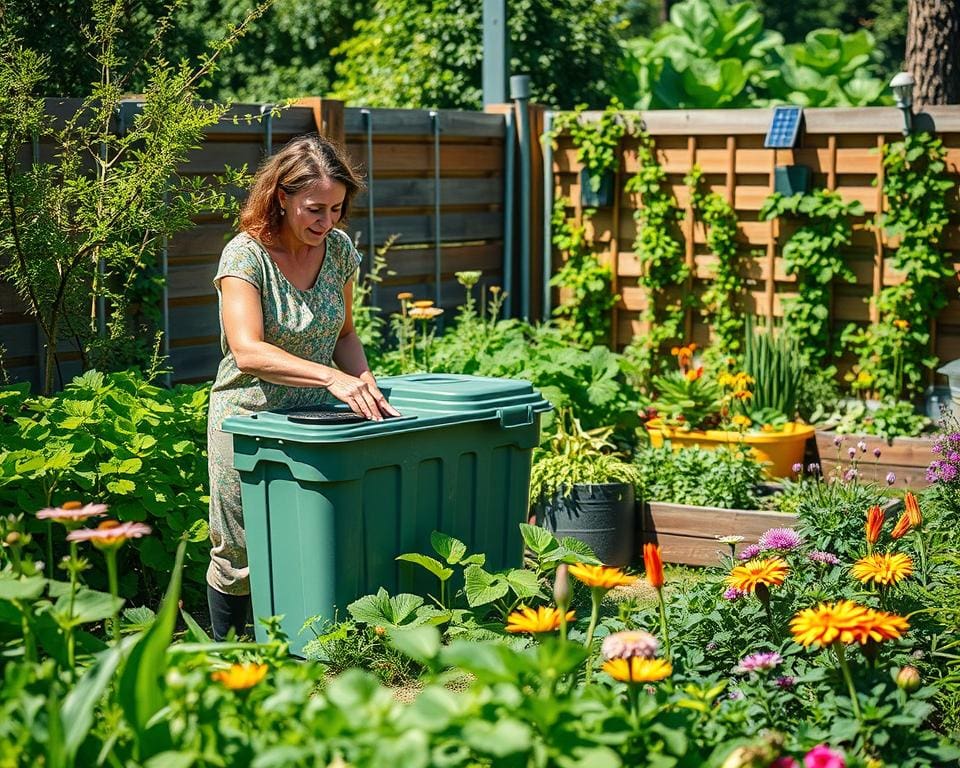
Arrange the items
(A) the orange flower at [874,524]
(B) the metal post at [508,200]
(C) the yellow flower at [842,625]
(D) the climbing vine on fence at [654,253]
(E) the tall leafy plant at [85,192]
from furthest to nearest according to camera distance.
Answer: (B) the metal post at [508,200]
(D) the climbing vine on fence at [654,253]
(E) the tall leafy plant at [85,192]
(A) the orange flower at [874,524]
(C) the yellow flower at [842,625]

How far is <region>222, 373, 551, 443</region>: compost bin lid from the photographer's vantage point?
3.46 metres

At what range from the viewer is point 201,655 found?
2.38m

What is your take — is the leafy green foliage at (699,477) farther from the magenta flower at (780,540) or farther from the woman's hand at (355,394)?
the woman's hand at (355,394)

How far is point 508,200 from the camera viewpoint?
8188 mm

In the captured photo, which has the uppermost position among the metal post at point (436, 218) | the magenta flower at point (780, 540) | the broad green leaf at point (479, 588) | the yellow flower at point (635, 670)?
the metal post at point (436, 218)

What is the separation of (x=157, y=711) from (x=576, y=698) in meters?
0.68

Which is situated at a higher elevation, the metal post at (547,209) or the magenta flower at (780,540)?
the metal post at (547,209)

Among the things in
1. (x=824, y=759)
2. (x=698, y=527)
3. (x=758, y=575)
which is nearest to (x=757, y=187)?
(x=698, y=527)

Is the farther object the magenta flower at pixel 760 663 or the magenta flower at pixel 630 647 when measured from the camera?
the magenta flower at pixel 760 663

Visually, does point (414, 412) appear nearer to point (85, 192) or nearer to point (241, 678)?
point (85, 192)

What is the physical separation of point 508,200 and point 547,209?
263 mm

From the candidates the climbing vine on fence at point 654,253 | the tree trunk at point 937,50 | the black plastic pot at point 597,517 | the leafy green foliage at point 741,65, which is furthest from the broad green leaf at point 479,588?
the leafy green foliage at point 741,65

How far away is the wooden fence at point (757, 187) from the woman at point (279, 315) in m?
4.10

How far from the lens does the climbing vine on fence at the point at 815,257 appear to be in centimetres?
719
